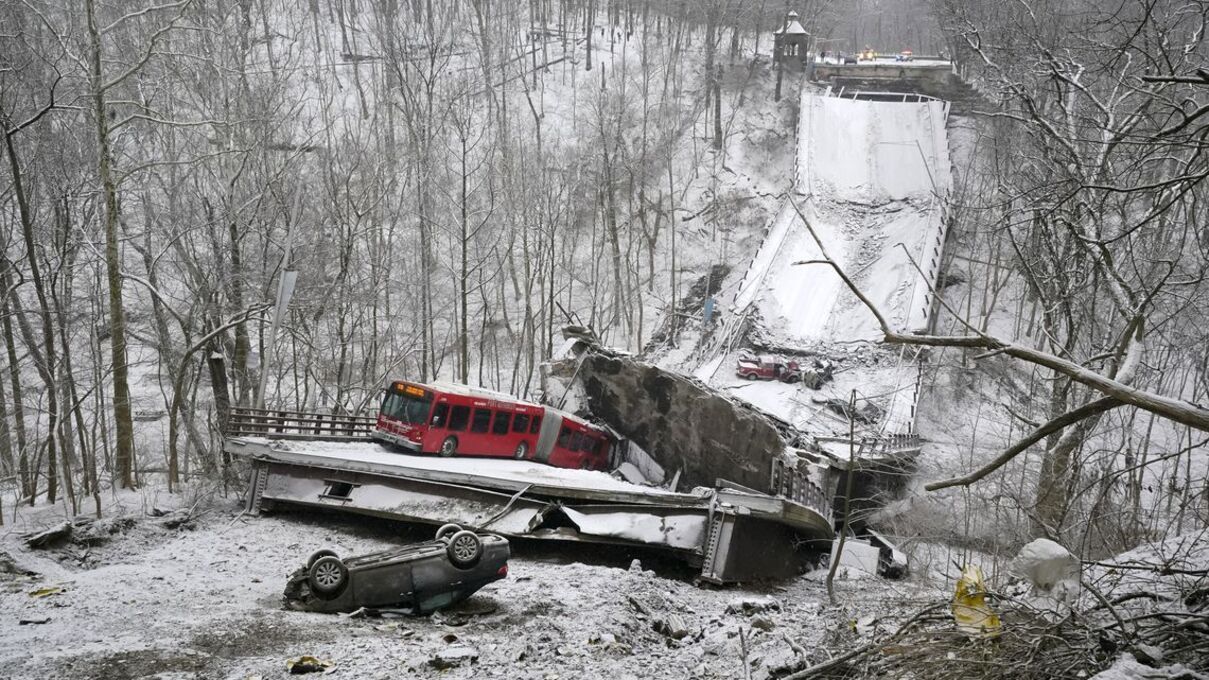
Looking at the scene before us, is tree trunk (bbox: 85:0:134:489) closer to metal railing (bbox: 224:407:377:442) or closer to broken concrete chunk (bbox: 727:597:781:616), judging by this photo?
metal railing (bbox: 224:407:377:442)

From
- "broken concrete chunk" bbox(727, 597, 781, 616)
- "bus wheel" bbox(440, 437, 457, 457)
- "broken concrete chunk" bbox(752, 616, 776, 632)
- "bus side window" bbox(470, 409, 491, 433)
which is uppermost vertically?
"broken concrete chunk" bbox(752, 616, 776, 632)

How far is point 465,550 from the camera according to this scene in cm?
912

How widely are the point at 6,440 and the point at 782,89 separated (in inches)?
1876

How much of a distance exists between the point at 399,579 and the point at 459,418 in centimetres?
→ 789

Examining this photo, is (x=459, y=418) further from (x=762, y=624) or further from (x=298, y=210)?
(x=762, y=624)

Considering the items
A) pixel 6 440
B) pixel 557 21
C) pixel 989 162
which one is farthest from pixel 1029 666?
pixel 557 21

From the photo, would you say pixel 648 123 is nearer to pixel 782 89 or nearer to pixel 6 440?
pixel 782 89

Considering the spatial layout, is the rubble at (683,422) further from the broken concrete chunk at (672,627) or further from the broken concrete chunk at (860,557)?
the broken concrete chunk at (672,627)

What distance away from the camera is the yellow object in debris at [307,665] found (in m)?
7.00

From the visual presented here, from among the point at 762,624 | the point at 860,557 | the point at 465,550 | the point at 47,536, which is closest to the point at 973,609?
the point at 762,624

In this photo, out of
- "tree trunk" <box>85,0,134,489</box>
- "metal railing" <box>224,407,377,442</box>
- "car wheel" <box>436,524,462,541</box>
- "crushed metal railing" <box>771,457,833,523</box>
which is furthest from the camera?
"tree trunk" <box>85,0,134,489</box>

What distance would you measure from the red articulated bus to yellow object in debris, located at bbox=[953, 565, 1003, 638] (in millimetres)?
12407

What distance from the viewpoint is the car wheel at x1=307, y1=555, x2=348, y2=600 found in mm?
8875

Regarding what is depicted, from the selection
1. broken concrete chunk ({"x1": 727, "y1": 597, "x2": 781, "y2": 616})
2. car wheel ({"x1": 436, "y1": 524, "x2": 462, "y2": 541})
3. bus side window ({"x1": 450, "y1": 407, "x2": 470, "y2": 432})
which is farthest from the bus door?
broken concrete chunk ({"x1": 727, "y1": 597, "x2": 781, "y2": 616})
